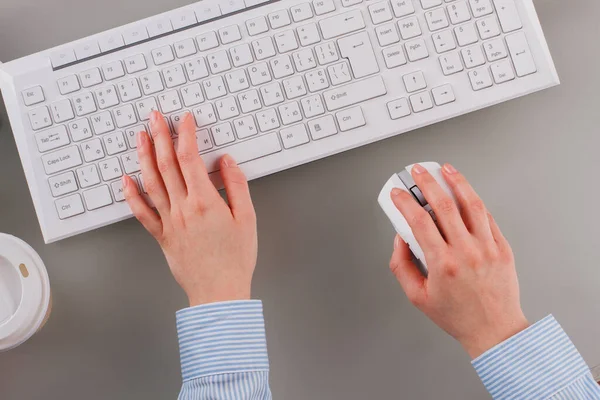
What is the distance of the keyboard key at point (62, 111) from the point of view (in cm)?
59

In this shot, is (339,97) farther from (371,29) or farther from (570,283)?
(570,283)

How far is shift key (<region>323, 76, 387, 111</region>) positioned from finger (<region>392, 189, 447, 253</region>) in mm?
116

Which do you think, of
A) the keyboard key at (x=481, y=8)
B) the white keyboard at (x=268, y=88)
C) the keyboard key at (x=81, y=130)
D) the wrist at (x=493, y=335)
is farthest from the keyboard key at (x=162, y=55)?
the wrist at (x=493, y=335)

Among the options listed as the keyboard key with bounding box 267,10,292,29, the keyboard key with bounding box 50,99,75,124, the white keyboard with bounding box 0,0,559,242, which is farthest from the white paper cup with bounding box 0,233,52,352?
the keyboard key with bounding box 267,10,292,29

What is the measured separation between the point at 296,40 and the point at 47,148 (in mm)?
298

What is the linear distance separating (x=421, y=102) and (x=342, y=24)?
0.12 metres

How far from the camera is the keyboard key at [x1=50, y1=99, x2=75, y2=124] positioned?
0.59 meters

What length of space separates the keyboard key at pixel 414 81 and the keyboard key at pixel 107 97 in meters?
0.32

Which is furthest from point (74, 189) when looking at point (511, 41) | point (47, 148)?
point (511, 41)

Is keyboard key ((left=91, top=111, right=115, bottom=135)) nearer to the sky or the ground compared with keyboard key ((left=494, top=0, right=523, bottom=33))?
nearer to the sky

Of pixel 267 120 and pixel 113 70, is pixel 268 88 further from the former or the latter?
pixel 113 70

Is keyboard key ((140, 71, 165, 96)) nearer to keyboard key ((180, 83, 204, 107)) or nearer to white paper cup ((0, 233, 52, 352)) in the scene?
keyboard key ((180, 83, 204, 107))

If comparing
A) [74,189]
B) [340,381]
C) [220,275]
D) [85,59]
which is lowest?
[340,381]

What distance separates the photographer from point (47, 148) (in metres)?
0.59
